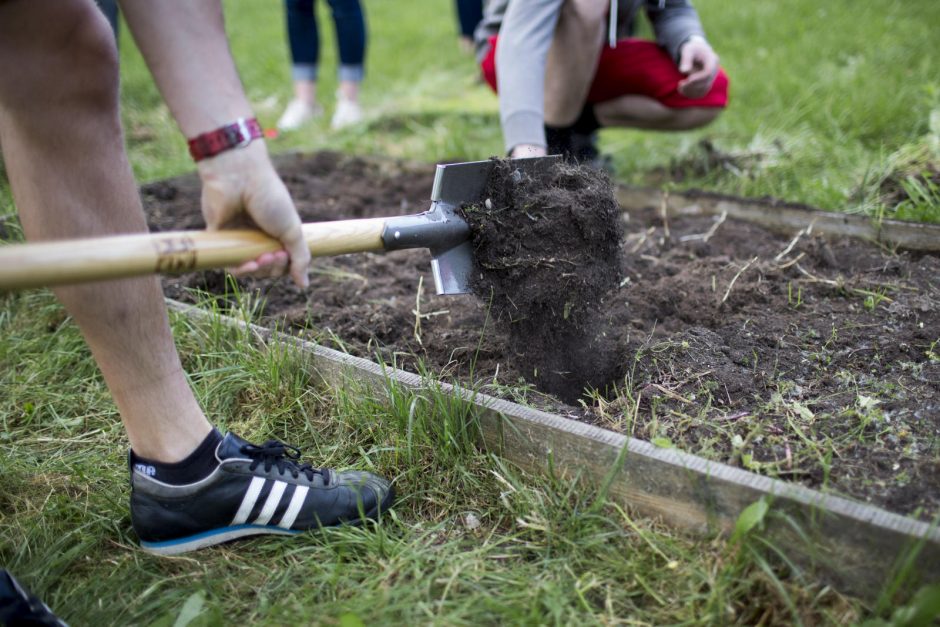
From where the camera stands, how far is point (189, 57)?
1.39 meters

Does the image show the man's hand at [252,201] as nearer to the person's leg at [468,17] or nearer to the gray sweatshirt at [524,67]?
the gray sweatshirt at [524,67]

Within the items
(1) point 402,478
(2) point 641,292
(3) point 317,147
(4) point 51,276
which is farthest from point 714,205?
(4) point 51,276

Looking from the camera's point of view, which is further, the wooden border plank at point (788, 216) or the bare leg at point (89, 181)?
the wooden border plank at point (788, 216)

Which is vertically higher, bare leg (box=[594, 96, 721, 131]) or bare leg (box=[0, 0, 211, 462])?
bare leg (box=[0, 0, 211, 462])

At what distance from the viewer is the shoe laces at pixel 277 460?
189cm

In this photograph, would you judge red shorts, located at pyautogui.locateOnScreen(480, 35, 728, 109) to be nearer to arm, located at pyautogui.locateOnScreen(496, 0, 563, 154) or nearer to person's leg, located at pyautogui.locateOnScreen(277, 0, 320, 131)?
arm, located at pyautogui.locateOnScreen(496, 0, 563, 154)

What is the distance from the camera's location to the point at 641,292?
2746mm

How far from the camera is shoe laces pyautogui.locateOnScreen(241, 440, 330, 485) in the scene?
6.20ft

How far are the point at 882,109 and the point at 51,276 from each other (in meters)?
4.56

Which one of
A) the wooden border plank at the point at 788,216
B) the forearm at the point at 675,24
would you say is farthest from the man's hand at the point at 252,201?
the forearm at the point at 675,24

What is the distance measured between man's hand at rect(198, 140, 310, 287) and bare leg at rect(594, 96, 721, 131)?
2766 millimetres

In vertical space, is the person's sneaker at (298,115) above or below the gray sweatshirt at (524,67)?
below

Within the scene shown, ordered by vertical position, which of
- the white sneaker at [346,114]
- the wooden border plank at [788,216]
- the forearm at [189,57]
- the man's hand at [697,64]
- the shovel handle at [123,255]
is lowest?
the wooden border plank at [788,216]

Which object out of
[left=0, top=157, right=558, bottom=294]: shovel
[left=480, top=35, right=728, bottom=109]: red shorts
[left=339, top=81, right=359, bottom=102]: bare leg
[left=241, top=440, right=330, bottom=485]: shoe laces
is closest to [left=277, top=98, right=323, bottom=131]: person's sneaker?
[left=339, top=81, right=359, bottom=102]: bare leg
